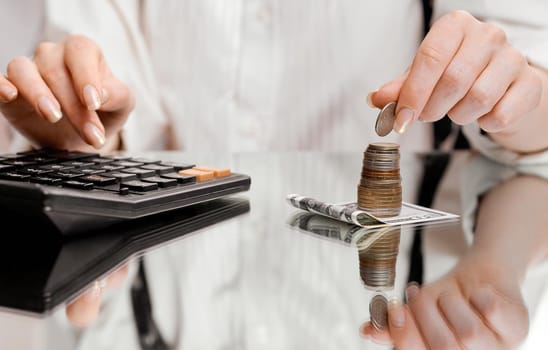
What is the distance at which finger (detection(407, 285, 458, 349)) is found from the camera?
0.30 metres

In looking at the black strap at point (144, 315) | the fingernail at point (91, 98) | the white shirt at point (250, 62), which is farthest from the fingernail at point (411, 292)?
the white shirt at point (250, 62)

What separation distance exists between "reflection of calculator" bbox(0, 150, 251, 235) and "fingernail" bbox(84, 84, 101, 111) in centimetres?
4

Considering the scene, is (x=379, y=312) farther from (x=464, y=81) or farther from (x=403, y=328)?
(x=464, y=81)

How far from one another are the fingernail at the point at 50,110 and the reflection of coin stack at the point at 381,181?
252 mm

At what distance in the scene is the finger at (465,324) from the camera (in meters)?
0.30

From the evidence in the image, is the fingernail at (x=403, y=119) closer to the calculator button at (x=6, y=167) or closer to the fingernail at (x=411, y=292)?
the fingernail at (x=411, y=292)

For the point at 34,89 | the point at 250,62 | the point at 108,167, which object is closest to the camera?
the point at 108,167

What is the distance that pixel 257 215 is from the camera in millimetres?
529

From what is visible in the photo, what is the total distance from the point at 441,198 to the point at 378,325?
309mm

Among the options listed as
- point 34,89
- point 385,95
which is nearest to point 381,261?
point 385,95

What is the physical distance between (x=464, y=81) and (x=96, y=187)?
0.29m

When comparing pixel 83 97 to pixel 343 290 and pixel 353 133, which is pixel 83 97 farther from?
pixel 353 133

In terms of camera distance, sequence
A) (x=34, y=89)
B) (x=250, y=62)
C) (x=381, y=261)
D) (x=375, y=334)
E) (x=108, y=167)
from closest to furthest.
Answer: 1. (x=375, y=334)
2. (x=381, y=261)
3. (x=108, y=167)
4. (x=34, y=89)
5. (x=250, y=62)

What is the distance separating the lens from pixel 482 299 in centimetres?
35
